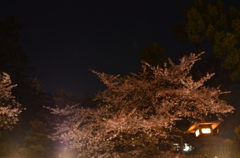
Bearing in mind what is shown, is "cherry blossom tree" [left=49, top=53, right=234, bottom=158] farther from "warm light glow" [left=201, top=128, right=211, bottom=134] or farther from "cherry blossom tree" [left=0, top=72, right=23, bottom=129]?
"cherry blossom tree" [left=0, top=72, right=23, bottom=129]

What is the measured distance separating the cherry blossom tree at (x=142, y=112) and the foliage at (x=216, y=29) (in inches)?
149

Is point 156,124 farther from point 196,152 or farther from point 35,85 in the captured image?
point 35,85

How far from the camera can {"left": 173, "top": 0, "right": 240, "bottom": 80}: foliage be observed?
11.8m

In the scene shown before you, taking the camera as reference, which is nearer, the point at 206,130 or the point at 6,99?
the point at 206,130

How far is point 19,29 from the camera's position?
1877cm

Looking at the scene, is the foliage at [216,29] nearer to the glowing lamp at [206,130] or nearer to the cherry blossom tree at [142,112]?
the cherry blossom tree at [142,112]

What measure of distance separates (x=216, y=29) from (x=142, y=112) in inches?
263

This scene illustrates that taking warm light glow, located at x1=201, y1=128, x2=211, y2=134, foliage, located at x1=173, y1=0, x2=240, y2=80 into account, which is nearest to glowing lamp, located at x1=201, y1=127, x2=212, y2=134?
warm light glow, located at x1=201, y1=128, x2=211, y2=134

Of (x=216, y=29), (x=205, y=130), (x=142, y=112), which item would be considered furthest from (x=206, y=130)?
(x=216, y=29)

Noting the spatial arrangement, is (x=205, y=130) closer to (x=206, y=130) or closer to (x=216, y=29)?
(x=206, y=130)

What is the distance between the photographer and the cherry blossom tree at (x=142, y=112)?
7730mm

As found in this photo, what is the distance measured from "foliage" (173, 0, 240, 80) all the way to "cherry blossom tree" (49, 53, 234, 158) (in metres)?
3.77

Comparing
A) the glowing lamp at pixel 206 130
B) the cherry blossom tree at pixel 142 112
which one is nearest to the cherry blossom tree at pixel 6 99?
the cherry blossom tree at pixel 142 112

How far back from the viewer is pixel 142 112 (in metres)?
8.27
